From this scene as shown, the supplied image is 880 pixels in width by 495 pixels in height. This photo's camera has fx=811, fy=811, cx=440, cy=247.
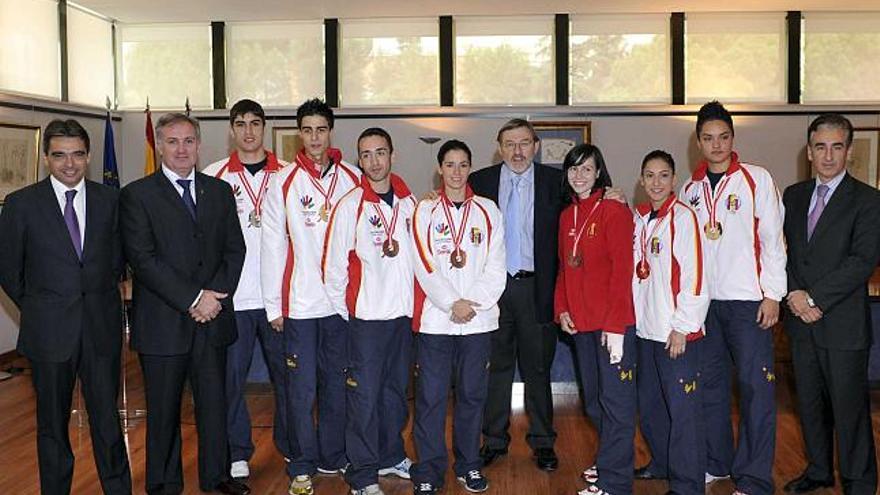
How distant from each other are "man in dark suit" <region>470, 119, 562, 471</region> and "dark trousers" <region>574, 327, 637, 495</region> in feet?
1.53

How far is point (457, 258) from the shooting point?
144 inches

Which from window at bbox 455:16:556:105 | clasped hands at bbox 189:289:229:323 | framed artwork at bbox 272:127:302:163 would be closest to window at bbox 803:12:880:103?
window at bbox 455:16:556:105

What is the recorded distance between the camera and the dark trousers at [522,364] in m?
4.12

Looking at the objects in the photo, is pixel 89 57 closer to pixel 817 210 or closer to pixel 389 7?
pixel 389 7

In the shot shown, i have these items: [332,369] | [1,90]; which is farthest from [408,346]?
[1,90]

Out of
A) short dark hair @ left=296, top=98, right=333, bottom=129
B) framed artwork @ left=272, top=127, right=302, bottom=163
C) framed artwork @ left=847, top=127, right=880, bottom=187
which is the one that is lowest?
short dark hair @ left=296, top=98, right=333, bottom=129

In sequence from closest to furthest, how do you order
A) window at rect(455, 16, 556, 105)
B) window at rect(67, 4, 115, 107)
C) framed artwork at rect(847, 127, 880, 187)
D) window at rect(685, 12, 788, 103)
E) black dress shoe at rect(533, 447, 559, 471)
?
black dress shoe at rect(533, 447, 559, 471) → window at rect(67, 4, 115, 107) → framed artwork at rect(847, 127, 880, 187) → window at rect(685, 12, 788, 103) → window at rect(455, 16, 556, 105)

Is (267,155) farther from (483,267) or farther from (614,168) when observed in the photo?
(614,168)

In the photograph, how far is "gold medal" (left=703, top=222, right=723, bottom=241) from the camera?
353 centimetres

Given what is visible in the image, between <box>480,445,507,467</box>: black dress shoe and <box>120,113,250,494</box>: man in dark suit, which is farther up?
<box>120,113,250,494</box>: man in dark suit

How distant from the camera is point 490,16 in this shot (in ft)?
31.6

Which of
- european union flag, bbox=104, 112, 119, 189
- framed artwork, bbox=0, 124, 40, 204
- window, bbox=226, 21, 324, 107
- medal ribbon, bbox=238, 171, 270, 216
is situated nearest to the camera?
medal ribbon, bbox=238, 171, 270, 216

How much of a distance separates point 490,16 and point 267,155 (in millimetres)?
6065

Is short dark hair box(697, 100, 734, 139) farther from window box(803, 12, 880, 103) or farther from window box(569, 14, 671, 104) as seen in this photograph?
window box(803, 12, 880, 103)
